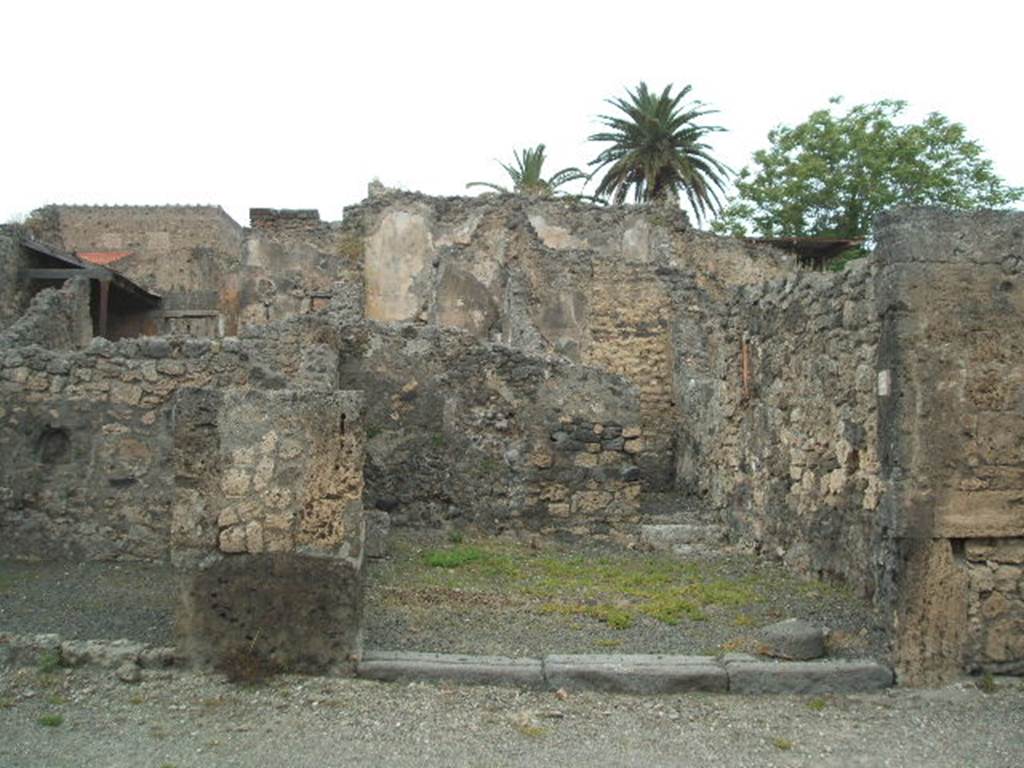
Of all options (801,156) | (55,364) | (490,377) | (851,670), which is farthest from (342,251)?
(851,670)

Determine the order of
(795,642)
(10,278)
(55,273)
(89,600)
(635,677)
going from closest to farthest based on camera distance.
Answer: (635,677), (795,642), (89,600), (10,278), (55,273)

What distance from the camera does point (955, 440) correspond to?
211 inches

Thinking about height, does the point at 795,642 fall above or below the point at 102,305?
below

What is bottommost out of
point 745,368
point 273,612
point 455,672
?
point 455,672

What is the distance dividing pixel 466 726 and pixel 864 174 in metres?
28.7

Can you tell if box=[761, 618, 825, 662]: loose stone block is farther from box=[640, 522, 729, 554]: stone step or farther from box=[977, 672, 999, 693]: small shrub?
box=[640, 522, 729, 554]: stone step

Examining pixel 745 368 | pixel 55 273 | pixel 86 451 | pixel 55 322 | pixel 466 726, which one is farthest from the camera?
pixel 55 273

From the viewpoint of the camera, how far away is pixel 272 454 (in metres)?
5.11

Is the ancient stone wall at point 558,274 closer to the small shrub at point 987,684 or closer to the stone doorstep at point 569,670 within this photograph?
the stone doorstep at point 569,670

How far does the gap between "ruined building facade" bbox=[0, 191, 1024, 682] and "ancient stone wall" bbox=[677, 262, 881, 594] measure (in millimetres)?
30

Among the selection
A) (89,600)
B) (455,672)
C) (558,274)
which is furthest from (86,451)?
(558,274)

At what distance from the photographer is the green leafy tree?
95.5 feet

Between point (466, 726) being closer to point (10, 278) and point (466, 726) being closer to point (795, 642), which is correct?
point (795, 642)

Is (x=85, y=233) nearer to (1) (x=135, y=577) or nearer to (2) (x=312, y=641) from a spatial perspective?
(1) (x=135, y=577)
